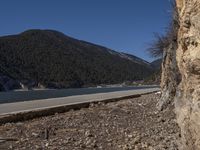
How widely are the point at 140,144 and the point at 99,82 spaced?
10351 centimetres

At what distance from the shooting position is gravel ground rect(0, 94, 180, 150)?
537 inches

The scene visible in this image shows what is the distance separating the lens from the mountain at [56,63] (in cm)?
9338

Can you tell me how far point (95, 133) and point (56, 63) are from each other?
93.8 m

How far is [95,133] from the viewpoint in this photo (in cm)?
1656

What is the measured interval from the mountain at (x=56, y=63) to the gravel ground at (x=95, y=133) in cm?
5744

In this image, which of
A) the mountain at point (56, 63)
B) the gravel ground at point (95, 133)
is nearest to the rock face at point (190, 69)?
the gravel ground at point (95, 133)

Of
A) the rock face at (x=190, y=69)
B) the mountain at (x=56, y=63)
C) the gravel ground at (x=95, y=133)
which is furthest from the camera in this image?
the mountain at (x=56, y=63)

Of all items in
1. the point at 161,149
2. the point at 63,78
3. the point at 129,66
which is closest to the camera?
the point at 161,149

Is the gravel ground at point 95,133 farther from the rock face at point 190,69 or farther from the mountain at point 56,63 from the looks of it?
the mountain at point 56,63

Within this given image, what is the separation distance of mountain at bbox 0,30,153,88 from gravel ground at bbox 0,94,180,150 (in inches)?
2262

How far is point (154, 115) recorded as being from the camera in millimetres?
21906

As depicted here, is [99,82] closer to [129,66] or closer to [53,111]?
[129,66]

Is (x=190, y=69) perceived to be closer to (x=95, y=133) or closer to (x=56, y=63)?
(x=95, y=133)

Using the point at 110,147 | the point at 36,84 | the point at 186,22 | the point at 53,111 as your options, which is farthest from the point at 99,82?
the point at 186,22
